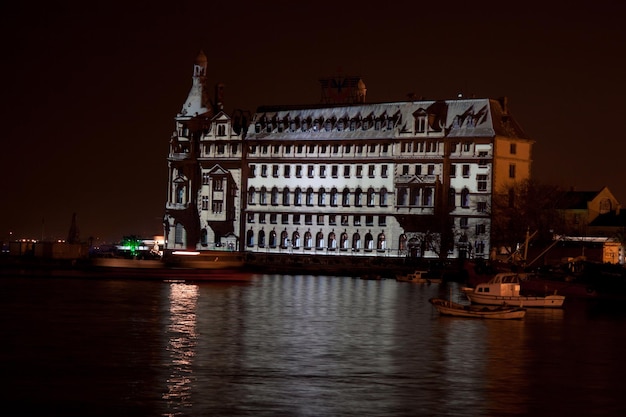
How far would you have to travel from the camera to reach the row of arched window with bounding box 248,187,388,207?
13862 cm

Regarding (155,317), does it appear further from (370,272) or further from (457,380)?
(370,272)

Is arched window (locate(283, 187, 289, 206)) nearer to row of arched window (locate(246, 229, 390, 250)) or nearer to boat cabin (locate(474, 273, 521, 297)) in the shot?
row of arched window (locate(246, 229, 390, 250))

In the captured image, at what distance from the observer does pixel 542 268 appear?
11288 centimetres

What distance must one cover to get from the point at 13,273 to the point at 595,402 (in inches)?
3190

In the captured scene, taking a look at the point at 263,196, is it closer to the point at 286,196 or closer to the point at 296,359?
the point at 286,196

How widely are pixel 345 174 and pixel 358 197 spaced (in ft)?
10.1

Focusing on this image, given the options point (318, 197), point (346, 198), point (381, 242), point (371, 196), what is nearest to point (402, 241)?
point (381, 242)

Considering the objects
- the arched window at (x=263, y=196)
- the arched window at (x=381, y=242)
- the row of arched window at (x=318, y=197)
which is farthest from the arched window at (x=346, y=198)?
the arched window at (x=263, y=196)

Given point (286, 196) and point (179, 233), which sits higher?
point (286, 196)

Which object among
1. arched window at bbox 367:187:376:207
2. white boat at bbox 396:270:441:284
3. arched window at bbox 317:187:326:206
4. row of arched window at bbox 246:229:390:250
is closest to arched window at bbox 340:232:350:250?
row of arched window at bbox 246:229:390:250

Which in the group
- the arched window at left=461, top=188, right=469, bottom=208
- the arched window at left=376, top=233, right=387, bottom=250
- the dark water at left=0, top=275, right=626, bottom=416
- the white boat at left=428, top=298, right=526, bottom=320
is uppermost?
the arched window at left=461, top=188, right=469, bottom=208

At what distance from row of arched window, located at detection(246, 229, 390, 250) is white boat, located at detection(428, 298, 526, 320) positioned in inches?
2476

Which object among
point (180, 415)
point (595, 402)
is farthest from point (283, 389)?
point (595, 402)

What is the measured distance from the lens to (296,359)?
51875 mm
